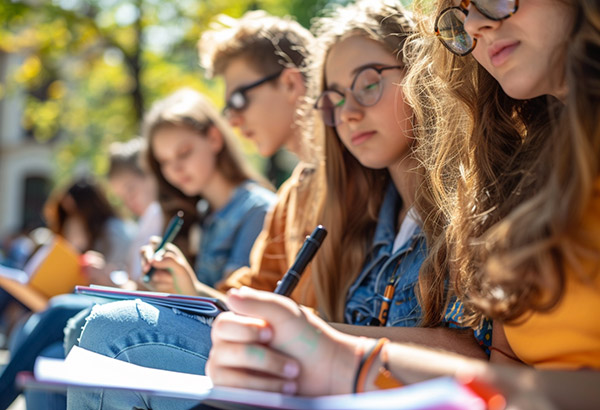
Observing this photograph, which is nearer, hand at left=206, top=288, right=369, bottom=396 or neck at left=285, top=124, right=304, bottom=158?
hand at left=206, top=288, right=369, bottom=396

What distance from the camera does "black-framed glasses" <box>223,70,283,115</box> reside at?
3.42 meters

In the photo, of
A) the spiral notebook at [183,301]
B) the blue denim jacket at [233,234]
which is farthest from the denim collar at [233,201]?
the spiral notebook at [183,301]

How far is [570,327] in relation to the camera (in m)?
1.20

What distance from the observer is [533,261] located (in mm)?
1143

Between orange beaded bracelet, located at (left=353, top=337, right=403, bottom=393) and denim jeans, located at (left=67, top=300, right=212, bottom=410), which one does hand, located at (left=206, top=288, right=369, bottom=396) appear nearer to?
orange beaded bracelet, located at (left=353, top=337, right=403, bottom=393)

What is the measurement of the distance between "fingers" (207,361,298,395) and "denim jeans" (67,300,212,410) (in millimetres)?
411

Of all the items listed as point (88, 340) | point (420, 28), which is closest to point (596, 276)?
point (420, 28)

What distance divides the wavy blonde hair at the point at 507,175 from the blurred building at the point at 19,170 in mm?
23288

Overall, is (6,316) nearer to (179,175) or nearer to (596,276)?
(179,175)

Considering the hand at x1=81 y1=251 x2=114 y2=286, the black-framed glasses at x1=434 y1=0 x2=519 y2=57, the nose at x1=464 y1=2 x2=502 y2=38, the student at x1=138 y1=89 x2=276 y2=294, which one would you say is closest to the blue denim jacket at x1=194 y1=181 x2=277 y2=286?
the student at x1=138 y1=89 x2=276 y2=294

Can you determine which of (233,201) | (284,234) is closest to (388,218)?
(284,234)

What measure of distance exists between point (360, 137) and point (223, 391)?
123 centimetres

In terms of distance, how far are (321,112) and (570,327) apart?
1.33 meters

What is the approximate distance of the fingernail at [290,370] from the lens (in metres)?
1.21
